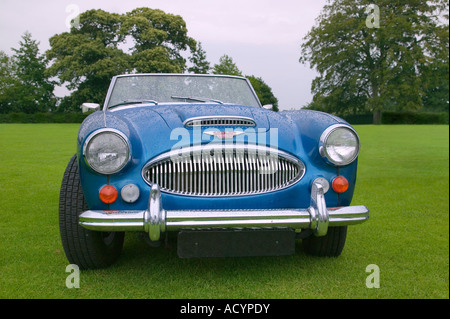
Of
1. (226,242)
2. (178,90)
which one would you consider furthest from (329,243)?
(178,90)

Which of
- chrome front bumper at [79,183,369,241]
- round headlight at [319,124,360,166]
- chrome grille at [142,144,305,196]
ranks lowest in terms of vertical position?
chrome front bumper at [79,183,369,241]

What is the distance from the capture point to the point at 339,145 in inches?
101

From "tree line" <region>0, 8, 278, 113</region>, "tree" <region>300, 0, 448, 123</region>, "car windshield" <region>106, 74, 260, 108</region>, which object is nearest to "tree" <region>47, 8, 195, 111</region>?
"tree line" <region>0, 8, 278, 113</region>

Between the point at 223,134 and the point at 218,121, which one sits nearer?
the point at 223,134

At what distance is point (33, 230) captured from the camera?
12.4 ft

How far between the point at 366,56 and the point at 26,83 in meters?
34.3

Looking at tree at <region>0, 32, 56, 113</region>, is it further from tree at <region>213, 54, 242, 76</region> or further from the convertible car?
the convertible car

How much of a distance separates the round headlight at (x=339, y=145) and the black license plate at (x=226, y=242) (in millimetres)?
584

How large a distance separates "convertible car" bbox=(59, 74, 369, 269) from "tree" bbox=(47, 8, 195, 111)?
1155 inches

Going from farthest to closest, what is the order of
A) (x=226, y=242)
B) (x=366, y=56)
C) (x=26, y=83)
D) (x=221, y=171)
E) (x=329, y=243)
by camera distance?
(x=26, y=83) → (x=366, y=56) → (x=329, y=243) → (x=221, y=171) → (x=226, y=242)

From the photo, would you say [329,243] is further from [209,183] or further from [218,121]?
[218,121]

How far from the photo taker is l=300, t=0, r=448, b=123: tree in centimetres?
2855

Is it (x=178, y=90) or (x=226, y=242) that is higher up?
(x=178, y=90)

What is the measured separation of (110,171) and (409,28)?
102 ft
